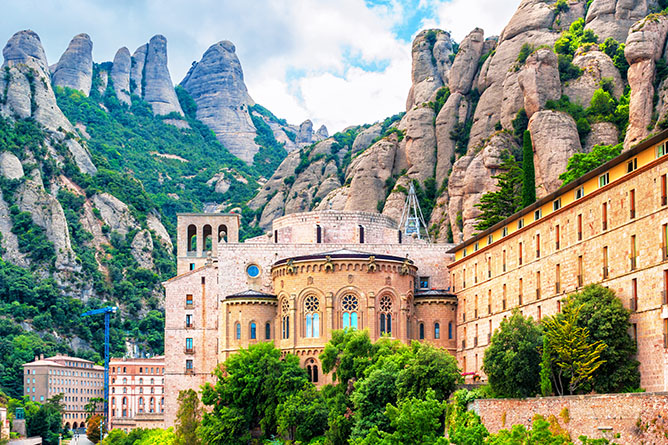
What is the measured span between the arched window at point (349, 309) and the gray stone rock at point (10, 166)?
132 m

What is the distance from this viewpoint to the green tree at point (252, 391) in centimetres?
6856

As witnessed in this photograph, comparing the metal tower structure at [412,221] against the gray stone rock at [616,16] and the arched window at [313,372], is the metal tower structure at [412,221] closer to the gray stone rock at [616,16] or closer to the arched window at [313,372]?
the gray stone rock at [616,16]

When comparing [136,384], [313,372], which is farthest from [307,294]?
[136,384]

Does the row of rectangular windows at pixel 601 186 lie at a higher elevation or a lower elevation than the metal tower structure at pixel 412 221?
lower

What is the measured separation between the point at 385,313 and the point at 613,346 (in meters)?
29.4

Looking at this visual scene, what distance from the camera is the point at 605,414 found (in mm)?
39000

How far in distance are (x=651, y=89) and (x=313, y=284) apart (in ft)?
154

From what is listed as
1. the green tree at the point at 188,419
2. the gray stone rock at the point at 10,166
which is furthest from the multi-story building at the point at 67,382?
the green tree at the point at 188,419

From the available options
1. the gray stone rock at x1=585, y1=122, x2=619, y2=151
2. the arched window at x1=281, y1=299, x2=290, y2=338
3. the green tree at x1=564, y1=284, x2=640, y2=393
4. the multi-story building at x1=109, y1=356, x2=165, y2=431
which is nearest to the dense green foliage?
the gray stone rock at x1=585, y1=122, x2=619, y2=151

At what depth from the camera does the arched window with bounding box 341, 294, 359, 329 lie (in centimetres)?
7344

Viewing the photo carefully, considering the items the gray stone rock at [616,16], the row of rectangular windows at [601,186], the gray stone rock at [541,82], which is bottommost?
the row of rectangular windows at [601,186]

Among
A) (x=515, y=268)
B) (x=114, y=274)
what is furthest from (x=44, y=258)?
(x=515, y=268)

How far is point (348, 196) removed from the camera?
138875 mm

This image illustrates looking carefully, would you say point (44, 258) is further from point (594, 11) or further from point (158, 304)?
point (594, 11)
